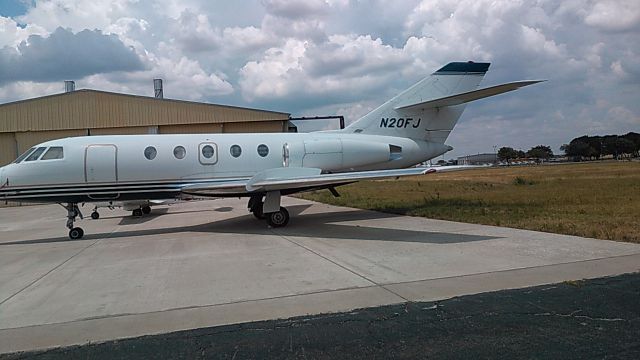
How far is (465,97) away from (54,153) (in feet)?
41.0

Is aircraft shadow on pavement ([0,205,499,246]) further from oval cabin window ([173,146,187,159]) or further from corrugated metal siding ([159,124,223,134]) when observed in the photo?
corrugated metal siding ([159,124,223,134])

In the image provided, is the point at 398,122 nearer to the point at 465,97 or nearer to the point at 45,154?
the point at 465,97

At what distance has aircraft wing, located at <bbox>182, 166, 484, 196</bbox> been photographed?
1272 centimetres

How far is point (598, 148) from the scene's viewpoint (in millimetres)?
152750

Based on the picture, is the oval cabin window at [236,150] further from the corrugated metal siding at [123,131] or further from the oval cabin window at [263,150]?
the corrugated metal siding at [123,131]

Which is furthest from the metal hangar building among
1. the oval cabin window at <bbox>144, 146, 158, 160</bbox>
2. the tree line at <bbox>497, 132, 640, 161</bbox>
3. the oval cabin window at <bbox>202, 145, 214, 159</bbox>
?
the tree line at <bbox>497, 132, 640, 161</bbox>

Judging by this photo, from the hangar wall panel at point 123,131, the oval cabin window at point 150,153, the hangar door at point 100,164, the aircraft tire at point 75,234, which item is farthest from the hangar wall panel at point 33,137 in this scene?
the oval cabin window at point 150,153

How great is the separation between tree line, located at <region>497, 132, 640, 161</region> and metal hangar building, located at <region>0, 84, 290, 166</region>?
136019 mm

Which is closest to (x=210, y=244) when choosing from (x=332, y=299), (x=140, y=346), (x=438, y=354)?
(x=332, y=299)

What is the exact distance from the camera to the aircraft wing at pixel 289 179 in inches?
501

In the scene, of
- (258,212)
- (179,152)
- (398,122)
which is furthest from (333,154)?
(179,152)

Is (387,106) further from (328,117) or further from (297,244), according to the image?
(328,117)

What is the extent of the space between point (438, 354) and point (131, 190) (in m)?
12.0

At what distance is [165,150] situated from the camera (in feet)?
47.5
